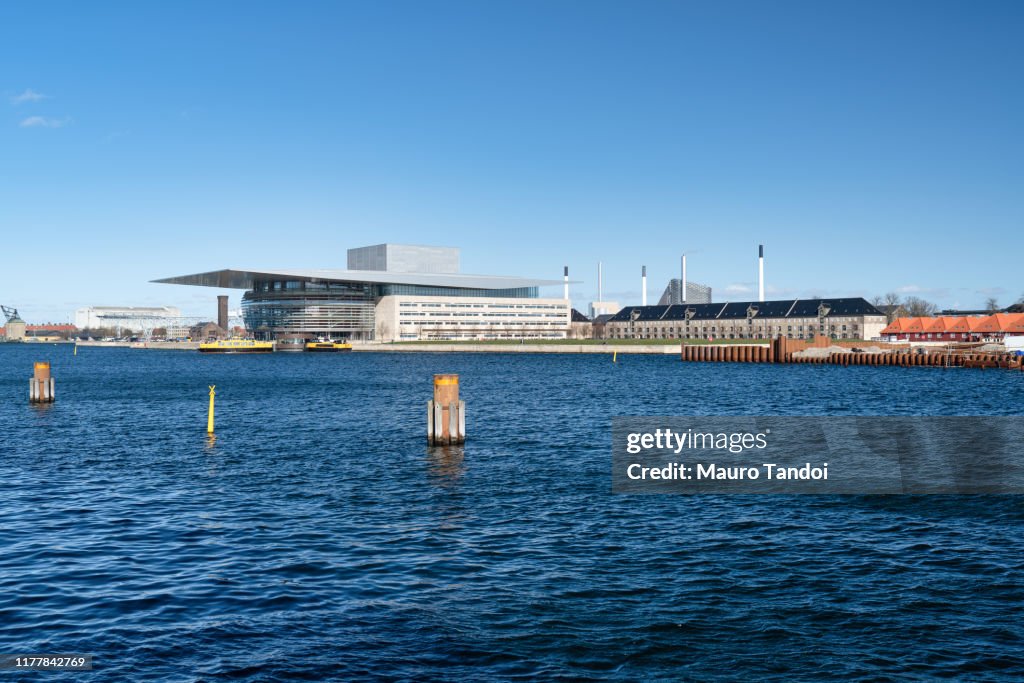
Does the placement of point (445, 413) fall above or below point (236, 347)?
below

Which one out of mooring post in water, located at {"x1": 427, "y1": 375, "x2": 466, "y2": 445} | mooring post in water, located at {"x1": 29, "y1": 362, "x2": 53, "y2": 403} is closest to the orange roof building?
mooring post in water, located at {"x1": 427, "y1": 375, "x2": 466, "y2": 445}

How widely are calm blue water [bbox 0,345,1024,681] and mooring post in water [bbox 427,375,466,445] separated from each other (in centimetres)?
142

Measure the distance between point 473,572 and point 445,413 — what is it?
16.8m

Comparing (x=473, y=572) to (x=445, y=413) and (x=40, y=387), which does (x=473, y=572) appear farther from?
(x=40, y=387)

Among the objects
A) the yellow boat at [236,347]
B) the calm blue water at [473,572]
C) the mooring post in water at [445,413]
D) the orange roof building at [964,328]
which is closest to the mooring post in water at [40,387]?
the calm blue water at [473,572]

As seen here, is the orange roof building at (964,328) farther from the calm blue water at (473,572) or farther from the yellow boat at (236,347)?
the calm blue water at (473,572)

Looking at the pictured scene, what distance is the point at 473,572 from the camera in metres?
15.8

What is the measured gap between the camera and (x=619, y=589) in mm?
14641

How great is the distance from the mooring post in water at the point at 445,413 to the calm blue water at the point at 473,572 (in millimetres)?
1423

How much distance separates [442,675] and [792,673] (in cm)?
442

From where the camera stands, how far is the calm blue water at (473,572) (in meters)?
11.7

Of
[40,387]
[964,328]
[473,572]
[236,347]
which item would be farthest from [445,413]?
[236,347]

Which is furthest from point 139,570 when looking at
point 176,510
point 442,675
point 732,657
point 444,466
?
point 444,466

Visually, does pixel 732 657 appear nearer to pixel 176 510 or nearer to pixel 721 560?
pixel 721 560
